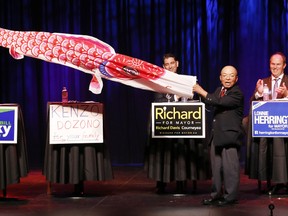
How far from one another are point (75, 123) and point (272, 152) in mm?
2383

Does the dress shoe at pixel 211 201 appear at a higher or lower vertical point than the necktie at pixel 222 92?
lower

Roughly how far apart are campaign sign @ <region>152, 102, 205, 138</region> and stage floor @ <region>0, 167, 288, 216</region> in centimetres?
76

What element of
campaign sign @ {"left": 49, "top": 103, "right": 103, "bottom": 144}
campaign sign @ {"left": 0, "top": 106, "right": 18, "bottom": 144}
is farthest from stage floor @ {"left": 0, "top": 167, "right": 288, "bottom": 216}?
campaign sign @ {"left": 0, "top": 106, "right": 18, "bottom": 144}

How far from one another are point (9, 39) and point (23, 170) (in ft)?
5.05

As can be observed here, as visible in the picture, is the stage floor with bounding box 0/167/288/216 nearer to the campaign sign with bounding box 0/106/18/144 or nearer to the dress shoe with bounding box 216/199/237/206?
the dress shoe with bounding box 216/199/237/206

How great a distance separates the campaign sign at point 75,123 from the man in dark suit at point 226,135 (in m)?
1.32

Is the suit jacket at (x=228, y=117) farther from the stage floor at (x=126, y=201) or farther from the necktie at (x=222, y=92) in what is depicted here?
the stage floor at (x=126, y=201)

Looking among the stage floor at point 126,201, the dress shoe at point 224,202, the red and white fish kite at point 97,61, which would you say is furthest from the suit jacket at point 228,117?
the stage floor at point 126,201

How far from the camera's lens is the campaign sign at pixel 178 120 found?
7895 millimetres

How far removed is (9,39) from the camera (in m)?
7.74

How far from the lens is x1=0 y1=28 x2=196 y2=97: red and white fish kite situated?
7613 mm

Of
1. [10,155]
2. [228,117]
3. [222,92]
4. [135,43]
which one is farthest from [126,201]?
[135,43]

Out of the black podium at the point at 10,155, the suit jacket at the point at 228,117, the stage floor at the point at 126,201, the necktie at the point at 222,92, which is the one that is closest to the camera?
the stage floor at the point at 126,201

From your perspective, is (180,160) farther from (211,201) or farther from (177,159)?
(211,201)
